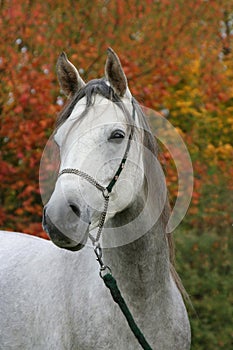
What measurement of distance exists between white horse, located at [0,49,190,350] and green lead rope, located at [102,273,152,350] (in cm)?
5

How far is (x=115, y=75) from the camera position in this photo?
344cm

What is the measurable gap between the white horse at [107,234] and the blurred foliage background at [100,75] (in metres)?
3.31

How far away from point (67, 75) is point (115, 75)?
0.31 meters

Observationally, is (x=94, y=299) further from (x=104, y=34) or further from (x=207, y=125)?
(x=207, y=125)

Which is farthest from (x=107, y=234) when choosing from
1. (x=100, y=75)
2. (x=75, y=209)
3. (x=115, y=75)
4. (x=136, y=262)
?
(x=100, y=75)

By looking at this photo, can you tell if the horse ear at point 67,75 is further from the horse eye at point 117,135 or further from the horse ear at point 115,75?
the horse eye at point 117,135

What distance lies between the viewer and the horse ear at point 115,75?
133 inches

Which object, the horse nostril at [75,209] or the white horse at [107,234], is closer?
the horse nostril at [75,209]

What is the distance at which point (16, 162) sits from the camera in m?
8.06

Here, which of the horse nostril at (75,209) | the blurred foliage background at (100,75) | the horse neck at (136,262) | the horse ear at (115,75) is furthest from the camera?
the blurred foliage background at (100,75)

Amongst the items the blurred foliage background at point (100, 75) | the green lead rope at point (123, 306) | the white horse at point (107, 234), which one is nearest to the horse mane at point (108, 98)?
the white horse at point (107, 234)

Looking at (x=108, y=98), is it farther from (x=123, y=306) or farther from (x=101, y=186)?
(x=123, y=306)

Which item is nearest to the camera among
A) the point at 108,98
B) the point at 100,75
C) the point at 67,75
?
the point at 108,98

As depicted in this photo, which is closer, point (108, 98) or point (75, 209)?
point (75, 209)
